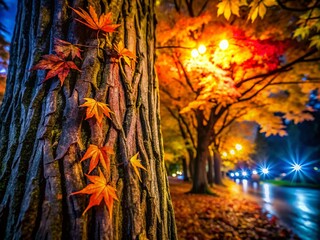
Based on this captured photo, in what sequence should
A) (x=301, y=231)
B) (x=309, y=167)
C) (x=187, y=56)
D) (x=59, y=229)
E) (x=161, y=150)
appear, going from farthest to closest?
(x=309, y=167) < (x=187, y=56) < (x=301, y=231) < (x=161, y=150) < (x=59, y=229)

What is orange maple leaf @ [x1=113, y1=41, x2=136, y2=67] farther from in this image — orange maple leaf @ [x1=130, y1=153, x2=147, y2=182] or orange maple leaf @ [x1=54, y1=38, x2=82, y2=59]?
orange maple leaf @ [x1=130, y1=153, x2=147, y2=182]

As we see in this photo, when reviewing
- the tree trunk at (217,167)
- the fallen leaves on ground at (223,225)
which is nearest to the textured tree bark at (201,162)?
the fallen leaves on ground at (223,225)

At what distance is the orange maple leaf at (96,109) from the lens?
4.45ft

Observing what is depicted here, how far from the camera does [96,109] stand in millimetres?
1384

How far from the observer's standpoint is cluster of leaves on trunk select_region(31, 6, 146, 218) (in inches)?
49.3

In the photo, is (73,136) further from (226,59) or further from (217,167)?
(217,167)

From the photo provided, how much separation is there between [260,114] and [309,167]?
20.2 m

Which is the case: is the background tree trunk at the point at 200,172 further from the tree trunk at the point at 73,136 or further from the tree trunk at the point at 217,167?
the tree trunk at the point at 73,136

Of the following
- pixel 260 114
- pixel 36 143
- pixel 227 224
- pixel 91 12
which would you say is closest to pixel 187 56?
pixel 227 224

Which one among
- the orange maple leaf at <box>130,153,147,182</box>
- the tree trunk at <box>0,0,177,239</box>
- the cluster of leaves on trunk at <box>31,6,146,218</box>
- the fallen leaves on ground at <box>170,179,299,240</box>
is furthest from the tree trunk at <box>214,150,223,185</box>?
the cluster of leaves on trunk at <box>31,6,146,218</box>

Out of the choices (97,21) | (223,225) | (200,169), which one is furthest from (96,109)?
(200,169)

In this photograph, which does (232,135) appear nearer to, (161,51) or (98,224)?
(161,51)

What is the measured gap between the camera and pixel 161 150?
174cm

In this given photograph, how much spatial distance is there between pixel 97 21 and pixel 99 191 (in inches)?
49.4
